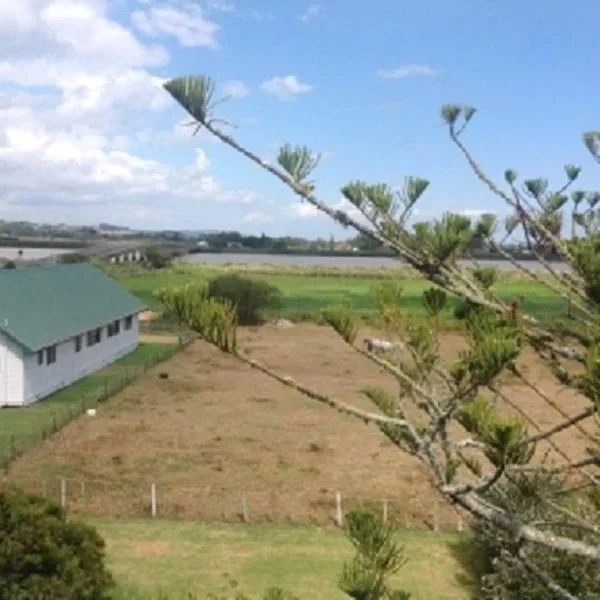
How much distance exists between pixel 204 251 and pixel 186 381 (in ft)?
286

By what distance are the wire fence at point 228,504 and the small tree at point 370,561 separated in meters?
11.8

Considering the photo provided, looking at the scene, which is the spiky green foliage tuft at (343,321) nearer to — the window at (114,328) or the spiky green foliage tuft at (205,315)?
the spiky green foliage tuft at (205,315)

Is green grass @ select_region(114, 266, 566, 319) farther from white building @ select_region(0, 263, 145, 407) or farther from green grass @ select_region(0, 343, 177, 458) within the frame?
green grass @ select_region(0, 343, 177, 458)

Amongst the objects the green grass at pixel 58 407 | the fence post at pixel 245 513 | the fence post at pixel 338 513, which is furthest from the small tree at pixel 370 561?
the green grass at pixel 58 407

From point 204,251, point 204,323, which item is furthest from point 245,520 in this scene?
point 204,251

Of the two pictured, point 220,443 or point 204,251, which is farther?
point 204,251

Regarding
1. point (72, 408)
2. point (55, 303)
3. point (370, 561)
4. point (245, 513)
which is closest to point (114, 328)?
point (55, 303)

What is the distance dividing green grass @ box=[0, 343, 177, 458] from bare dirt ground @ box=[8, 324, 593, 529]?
50cm

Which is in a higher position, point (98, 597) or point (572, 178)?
point (572, 178)

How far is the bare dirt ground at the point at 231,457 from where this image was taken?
15.9 meters

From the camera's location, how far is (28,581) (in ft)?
30.8

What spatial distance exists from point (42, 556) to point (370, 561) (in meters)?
7.55

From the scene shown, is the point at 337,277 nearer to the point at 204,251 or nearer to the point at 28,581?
the point at 204,251

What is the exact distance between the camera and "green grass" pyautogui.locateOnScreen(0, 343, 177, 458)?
68.4 feet
